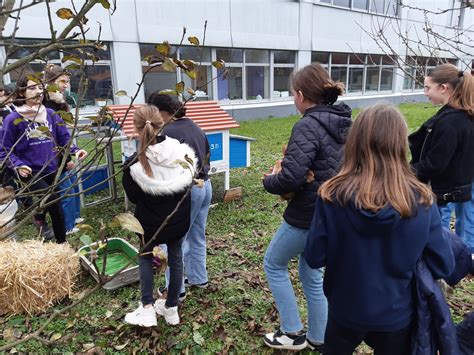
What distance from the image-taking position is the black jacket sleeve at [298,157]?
2.04 m

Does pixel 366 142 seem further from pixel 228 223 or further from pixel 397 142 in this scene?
pixel 228 223

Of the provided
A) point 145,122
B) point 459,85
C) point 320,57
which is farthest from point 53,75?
point 320,57

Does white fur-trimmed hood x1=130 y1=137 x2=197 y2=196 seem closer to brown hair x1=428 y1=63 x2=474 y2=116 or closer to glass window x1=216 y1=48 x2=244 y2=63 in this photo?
brown hair x1=428 y1=63 x2=474 y2=116

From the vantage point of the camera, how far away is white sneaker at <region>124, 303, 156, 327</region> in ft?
8.77

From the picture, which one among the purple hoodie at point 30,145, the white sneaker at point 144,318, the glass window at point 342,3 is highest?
the glass window at point 342,3

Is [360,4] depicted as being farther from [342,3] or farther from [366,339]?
[366,339]

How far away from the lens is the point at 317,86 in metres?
2.13

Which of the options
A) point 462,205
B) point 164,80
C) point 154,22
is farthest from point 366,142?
point 164,80

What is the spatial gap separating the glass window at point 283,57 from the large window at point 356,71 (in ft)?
3.90

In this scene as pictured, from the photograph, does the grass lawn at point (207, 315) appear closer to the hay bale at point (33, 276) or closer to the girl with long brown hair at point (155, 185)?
the hay bale at point (33, 276)

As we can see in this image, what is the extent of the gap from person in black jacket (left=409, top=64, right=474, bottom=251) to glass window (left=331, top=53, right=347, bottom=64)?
14846 mm

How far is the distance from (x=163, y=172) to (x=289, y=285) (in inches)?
42.1

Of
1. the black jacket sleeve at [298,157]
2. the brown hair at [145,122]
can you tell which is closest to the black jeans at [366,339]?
the black jacket sleeve at [298,157]

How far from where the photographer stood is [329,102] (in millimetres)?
2197
